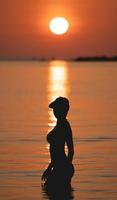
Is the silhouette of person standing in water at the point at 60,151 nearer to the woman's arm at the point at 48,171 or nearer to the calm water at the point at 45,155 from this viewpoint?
the woman's arm at the point at 48,171

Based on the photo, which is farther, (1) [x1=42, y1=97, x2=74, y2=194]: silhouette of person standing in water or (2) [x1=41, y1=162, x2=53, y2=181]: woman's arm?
(2) [x1=41, y1=162, x2=53, y2=181]: woman's arm

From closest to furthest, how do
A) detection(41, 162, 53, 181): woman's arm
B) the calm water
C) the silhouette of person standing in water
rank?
the silhouette of person standing in water → detection(41, 162, 53, 181): woman's arm → the calm water

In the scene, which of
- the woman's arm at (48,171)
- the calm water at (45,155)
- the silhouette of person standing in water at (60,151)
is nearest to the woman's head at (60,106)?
the silhouette of person standing in water at (60,151)

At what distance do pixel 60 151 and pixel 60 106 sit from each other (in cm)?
82

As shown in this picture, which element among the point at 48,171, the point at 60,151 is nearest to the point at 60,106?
the point at 60,151

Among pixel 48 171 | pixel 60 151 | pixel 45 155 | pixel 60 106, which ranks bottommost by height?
pixel 48 171

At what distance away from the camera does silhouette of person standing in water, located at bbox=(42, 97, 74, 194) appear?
12.0m

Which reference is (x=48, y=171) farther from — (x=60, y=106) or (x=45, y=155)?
(x=45, y=155)

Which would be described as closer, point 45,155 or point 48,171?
point 48,171

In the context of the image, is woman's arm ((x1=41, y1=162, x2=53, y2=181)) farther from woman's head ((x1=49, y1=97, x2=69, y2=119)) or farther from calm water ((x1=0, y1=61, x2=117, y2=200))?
calm water ((x1=0, y1=61, x2=117, y2=200))

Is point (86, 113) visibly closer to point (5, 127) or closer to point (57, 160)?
point (5, 127)

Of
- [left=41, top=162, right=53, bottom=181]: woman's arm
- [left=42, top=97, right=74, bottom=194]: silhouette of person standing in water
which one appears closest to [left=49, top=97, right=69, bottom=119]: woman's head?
[left=42, top=97, right=74, bottom=194]: silhouette of person standing in water

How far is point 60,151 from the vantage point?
12375 millimetres

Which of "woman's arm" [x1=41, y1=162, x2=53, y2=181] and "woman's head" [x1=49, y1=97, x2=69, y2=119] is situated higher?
"woman's head" [x1=49, y1=97, x2=69, y2=119]
